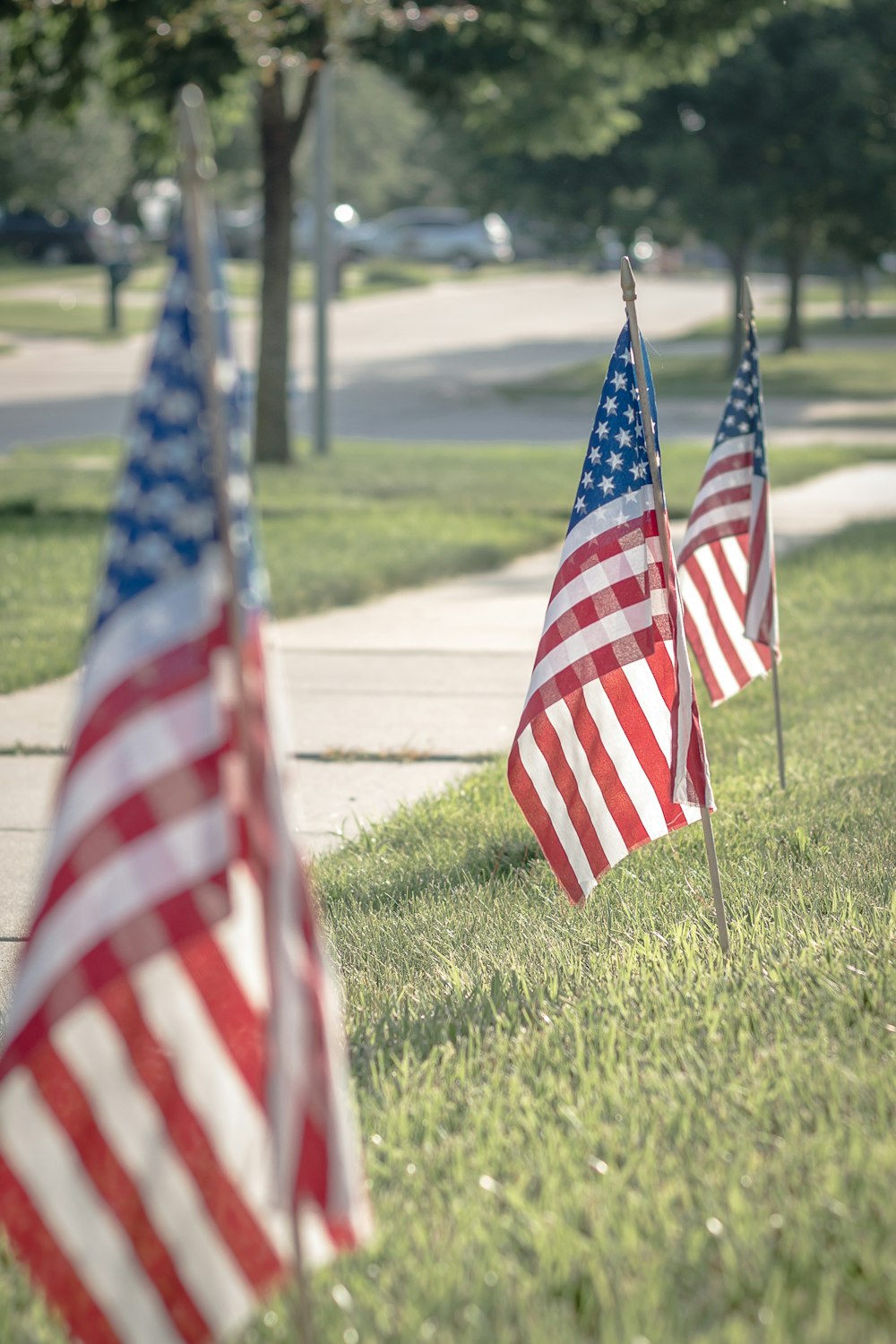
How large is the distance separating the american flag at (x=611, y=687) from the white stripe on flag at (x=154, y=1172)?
75.6 inches

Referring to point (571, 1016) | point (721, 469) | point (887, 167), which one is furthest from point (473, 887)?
point (887, 167)

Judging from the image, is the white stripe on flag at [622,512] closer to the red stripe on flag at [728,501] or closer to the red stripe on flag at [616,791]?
the red stripe on flag at [616,791]

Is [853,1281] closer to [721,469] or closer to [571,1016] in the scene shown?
[571,1016]

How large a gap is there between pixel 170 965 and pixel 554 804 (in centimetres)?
204

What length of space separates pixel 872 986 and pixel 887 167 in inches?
1023

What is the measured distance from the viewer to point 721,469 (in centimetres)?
567

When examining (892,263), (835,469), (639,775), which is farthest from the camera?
(892,263)

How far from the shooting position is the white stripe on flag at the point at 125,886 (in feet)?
7.69

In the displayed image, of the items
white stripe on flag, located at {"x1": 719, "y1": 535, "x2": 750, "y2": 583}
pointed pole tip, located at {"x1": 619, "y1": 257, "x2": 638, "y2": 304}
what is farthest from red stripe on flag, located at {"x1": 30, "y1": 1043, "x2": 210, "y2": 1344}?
white stripe on flag, located at {"x1": 719, "y1": 535, "x2": 750, "y2": 583}

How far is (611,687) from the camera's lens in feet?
14.0

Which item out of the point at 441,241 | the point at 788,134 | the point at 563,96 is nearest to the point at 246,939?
the point at 563,96

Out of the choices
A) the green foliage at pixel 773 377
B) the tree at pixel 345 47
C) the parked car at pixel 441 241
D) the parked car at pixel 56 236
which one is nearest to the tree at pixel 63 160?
the parked car at pixel 56 236

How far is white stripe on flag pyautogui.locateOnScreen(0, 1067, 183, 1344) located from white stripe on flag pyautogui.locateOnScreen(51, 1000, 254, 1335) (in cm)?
5

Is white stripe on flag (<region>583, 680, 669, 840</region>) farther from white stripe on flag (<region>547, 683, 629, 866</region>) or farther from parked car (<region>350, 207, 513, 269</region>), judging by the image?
parked car (<region>350, 207, 513, 269</region>)
